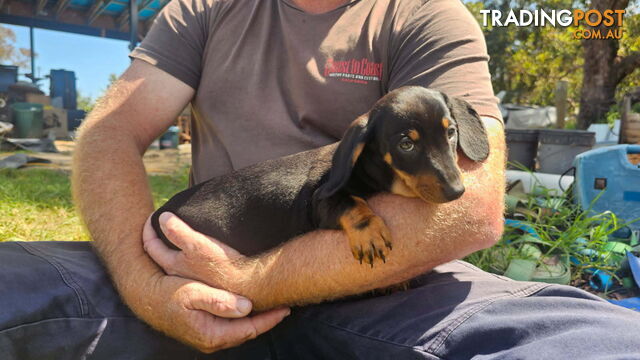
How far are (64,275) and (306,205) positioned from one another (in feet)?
2.97

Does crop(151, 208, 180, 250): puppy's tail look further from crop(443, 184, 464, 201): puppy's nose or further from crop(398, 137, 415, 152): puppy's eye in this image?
crop(443, 184, 464, 201): puppy's nose

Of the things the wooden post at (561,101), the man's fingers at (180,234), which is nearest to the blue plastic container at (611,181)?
the man's fingers at (180,234)

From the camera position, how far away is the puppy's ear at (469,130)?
5.36 ft

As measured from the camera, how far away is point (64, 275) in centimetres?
180

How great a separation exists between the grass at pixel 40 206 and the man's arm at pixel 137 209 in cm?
75

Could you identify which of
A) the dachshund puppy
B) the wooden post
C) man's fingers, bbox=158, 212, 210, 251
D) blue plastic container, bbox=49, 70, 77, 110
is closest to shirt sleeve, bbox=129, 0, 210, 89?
the dachshund puppy

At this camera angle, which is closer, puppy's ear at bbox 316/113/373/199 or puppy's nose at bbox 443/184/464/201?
puppy's nose at bbox 443/184/464/201

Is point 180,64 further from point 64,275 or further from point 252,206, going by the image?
point 64,275

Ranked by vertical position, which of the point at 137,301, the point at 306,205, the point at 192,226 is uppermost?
the point at 306,205

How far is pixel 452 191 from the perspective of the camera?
1.43m

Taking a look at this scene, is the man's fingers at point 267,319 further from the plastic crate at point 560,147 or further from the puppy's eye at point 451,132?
the plastic crate at point 560,147

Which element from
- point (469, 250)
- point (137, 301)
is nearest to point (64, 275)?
point (137, 301)

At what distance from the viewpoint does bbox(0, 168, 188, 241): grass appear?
3.52 meters

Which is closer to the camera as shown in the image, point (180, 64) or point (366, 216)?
point (366, 216)
